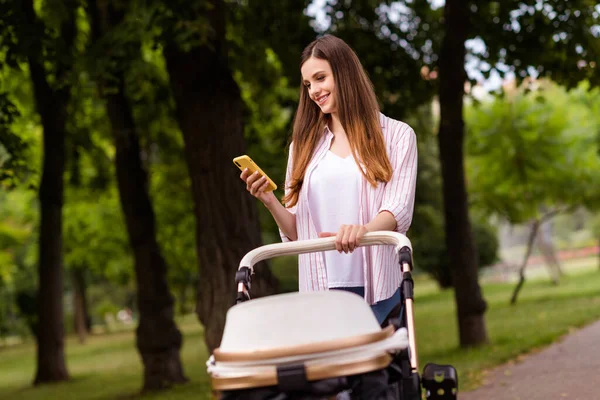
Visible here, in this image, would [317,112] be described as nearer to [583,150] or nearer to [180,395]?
[180,395]

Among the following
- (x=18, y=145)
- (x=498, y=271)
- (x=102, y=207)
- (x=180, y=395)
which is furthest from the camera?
(x=498, y=271)

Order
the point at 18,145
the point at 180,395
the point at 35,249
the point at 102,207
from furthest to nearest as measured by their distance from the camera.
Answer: the point at 35,249, the point at 102,207, the point at 180,395, the point at 18,145

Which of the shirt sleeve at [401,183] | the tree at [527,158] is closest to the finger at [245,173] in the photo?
the shirt sleeve at [401,183]

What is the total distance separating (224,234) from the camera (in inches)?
398

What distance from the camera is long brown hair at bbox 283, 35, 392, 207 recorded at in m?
4.19

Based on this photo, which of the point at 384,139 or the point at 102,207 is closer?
the point at 384,139

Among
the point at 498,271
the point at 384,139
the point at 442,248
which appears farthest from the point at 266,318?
the point at 498,271

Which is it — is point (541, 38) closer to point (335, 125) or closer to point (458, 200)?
point (458, 200)

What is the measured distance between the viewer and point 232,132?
10.1 metres

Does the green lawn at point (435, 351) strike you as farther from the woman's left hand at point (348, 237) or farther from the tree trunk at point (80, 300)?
the woman's left hand at point (348, 237)

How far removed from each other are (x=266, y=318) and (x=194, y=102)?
6980 millimetres

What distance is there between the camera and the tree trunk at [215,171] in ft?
33.0

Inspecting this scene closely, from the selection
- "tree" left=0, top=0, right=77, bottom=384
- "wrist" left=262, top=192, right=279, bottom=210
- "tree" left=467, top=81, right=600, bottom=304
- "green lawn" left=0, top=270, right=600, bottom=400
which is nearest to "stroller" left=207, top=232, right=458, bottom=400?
"wrist" left=262, top=192, right=279, bottom=210

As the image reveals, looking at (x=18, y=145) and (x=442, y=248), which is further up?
(x=18, y=145)
